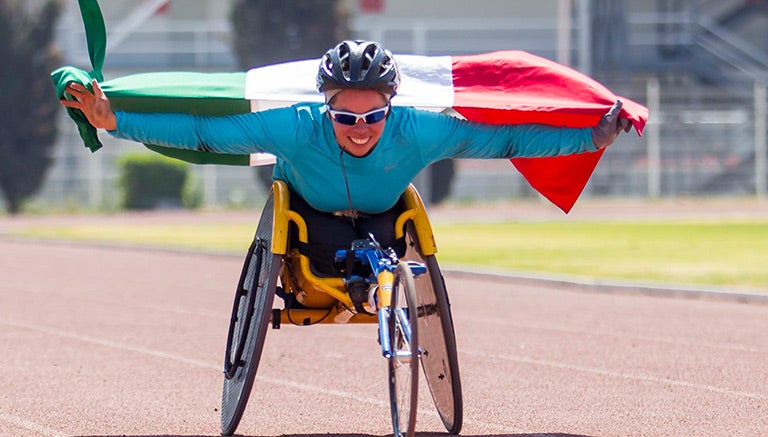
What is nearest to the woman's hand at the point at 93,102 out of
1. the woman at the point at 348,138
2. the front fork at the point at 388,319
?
the woman at the point at 348,138

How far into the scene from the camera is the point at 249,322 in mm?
7398

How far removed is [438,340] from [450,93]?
1505mm

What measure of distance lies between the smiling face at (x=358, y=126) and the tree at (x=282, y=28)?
3550 centimetres

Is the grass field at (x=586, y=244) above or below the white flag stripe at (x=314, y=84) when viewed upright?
below

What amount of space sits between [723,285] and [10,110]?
28865 millimetres

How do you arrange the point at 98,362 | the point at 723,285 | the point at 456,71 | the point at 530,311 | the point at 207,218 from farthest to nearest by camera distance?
the point at 207,218 < the point at 723,285 < the point at 530,311 < the point at 98,362 < the point at 456,71

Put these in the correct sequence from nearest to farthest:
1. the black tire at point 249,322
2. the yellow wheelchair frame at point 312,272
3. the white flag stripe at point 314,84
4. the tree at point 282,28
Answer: the black tire at point 249,322 < the yellow wheelchair frame at point 312,272 < the white flag stripe at point 314,84 < the tree at point 282,28

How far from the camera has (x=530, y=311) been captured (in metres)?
14.7

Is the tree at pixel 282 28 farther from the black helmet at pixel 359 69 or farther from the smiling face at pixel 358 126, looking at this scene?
the black helmet at pixel 359 69

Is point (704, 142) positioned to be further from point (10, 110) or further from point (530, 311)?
point (530, 311)

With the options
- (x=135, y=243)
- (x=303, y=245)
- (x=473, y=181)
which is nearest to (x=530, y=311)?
(x=303, y=245)

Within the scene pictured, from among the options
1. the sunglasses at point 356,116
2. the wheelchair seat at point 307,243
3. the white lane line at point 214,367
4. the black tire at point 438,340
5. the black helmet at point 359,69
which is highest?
the black helmet at point 359,69

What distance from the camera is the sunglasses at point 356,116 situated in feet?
22.5

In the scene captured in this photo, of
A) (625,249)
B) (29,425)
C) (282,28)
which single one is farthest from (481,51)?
(29,425)
